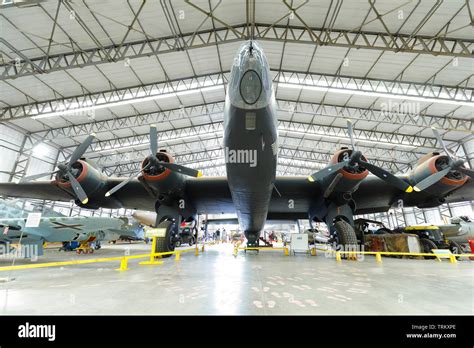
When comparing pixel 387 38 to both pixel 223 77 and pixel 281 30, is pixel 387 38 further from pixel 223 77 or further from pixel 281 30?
pixel 223 77

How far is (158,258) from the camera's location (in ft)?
34.7

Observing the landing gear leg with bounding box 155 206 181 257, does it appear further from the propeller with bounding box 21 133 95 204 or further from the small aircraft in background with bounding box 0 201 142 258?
the small aircraft in background with bounding box 0 201 142 258

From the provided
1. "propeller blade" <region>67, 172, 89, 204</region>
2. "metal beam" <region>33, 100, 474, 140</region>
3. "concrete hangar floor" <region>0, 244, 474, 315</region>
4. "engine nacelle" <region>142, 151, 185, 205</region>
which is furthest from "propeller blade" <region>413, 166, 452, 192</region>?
"propeller blade" <region>67, 172, 89, 204</region>

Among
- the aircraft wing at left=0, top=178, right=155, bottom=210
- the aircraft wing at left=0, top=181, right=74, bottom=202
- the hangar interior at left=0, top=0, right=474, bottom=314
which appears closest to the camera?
the aircraft wing at left=0, top=178, right=155, bottom=210

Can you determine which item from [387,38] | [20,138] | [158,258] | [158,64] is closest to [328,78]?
[387,38]

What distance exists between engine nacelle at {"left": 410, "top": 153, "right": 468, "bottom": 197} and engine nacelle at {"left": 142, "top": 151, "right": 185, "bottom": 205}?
35.1ft

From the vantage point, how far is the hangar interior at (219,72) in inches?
496

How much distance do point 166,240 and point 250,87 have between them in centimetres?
786

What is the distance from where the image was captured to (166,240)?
10117 millimetres

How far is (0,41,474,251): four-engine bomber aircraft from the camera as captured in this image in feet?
17.1

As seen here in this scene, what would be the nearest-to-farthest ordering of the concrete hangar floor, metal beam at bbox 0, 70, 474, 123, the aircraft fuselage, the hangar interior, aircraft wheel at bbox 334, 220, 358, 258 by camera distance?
1. the concrete hangar floor
2. the aircraft fuselage
3. aircraft wheel at bbox 334, 220, 358, 258
4. the hangar interior
5. metal beam at bbox 0, 70, 474, 123

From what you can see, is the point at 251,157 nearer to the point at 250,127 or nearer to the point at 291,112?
the point at 250,127

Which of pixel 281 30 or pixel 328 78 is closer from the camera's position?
pixel 281 30
